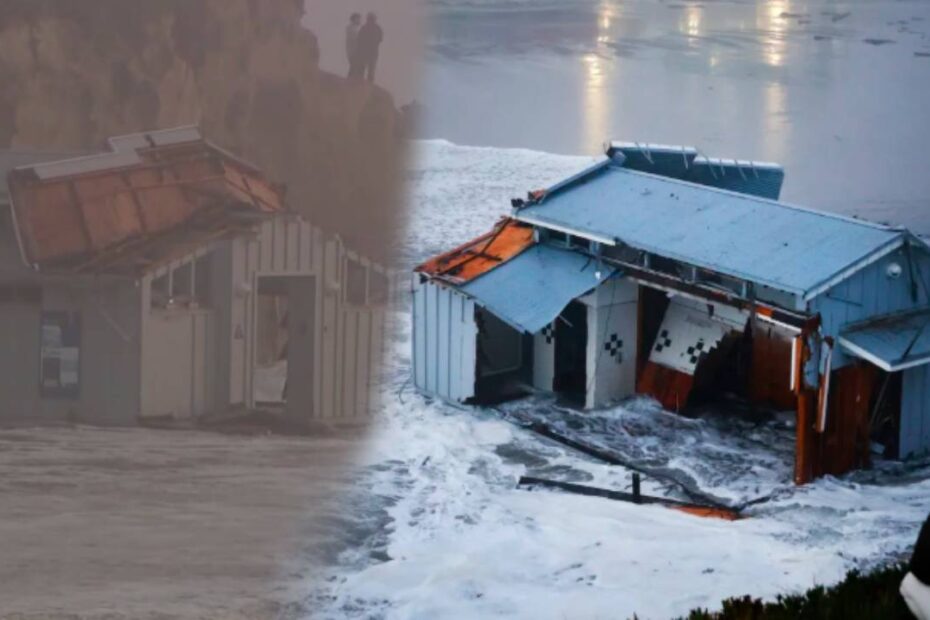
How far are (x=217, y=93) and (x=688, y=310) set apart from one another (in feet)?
10.5

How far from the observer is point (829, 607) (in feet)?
7.95

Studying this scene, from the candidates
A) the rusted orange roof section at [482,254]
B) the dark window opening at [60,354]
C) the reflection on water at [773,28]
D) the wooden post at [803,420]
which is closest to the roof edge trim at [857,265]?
the wooden post at [803,420]

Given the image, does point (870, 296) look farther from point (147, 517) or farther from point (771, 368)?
point (147, 517)

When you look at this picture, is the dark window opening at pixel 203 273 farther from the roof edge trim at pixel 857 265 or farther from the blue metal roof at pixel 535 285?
the blue metal roof at pixel 535 285

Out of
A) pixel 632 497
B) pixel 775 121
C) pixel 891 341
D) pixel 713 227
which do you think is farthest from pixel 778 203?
pixel 775 121

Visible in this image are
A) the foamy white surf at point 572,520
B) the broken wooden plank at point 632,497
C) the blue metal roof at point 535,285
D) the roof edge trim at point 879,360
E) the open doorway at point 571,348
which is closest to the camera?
the foamy white surf at point 572,520

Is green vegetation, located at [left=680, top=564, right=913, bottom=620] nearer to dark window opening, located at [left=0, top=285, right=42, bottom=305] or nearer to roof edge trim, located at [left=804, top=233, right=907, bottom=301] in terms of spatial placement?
dark window opening, located at [left=0, top=285, right=42, bottom=305]

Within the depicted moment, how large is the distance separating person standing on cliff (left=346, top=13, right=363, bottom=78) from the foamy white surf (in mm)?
336

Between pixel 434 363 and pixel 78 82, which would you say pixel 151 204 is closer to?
pixel 78 82

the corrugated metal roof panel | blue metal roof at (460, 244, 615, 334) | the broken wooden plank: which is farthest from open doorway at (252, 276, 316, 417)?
blue metal roof at (460, 244, 615, 334)

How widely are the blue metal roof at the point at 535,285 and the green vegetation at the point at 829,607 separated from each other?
2293 mm

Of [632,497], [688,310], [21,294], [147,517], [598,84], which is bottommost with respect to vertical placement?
[632,497]

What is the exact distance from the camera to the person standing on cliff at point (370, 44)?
2.18 meters

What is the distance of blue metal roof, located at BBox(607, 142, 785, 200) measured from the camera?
5797 millimetres
